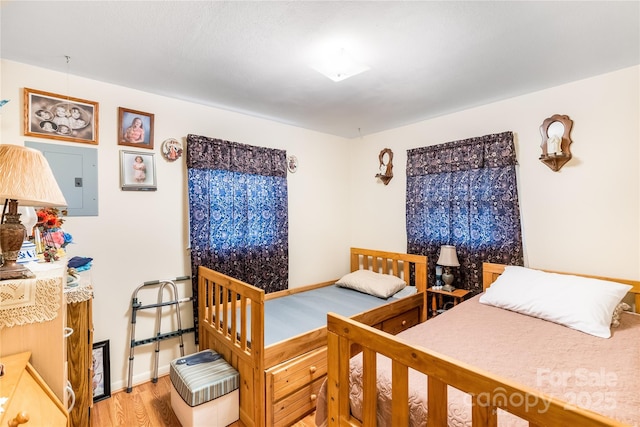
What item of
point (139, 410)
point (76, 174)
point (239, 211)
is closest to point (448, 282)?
point (239, 211)

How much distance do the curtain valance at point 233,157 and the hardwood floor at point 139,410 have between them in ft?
6.21

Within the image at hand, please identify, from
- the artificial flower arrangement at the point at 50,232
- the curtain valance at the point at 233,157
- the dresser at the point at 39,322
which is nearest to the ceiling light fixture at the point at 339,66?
the curtain valance at the point at 233,157

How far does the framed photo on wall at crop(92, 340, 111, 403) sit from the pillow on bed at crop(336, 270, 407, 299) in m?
2.22

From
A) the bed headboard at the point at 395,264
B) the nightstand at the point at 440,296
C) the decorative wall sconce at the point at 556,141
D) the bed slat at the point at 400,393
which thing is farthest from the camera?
the bed headboard at the point at 395,264

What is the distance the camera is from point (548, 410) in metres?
0.81

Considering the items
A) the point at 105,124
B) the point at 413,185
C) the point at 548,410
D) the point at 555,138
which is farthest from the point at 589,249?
the point at 105,124

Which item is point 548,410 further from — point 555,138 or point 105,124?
point 105,124

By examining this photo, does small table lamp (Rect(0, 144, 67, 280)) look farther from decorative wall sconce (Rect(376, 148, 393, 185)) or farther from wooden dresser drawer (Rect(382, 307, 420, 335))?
decorative wall sconce (Rect(376, 148, 393, 185))

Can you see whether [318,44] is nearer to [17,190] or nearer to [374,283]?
[17,190]

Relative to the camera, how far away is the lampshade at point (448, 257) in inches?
A: 110

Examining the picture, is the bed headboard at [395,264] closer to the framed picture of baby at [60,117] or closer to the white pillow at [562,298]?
the white pillow at [562,298]

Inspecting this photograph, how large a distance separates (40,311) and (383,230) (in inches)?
125

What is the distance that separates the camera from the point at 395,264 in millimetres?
3426

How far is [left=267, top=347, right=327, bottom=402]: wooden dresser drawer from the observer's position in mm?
1881
